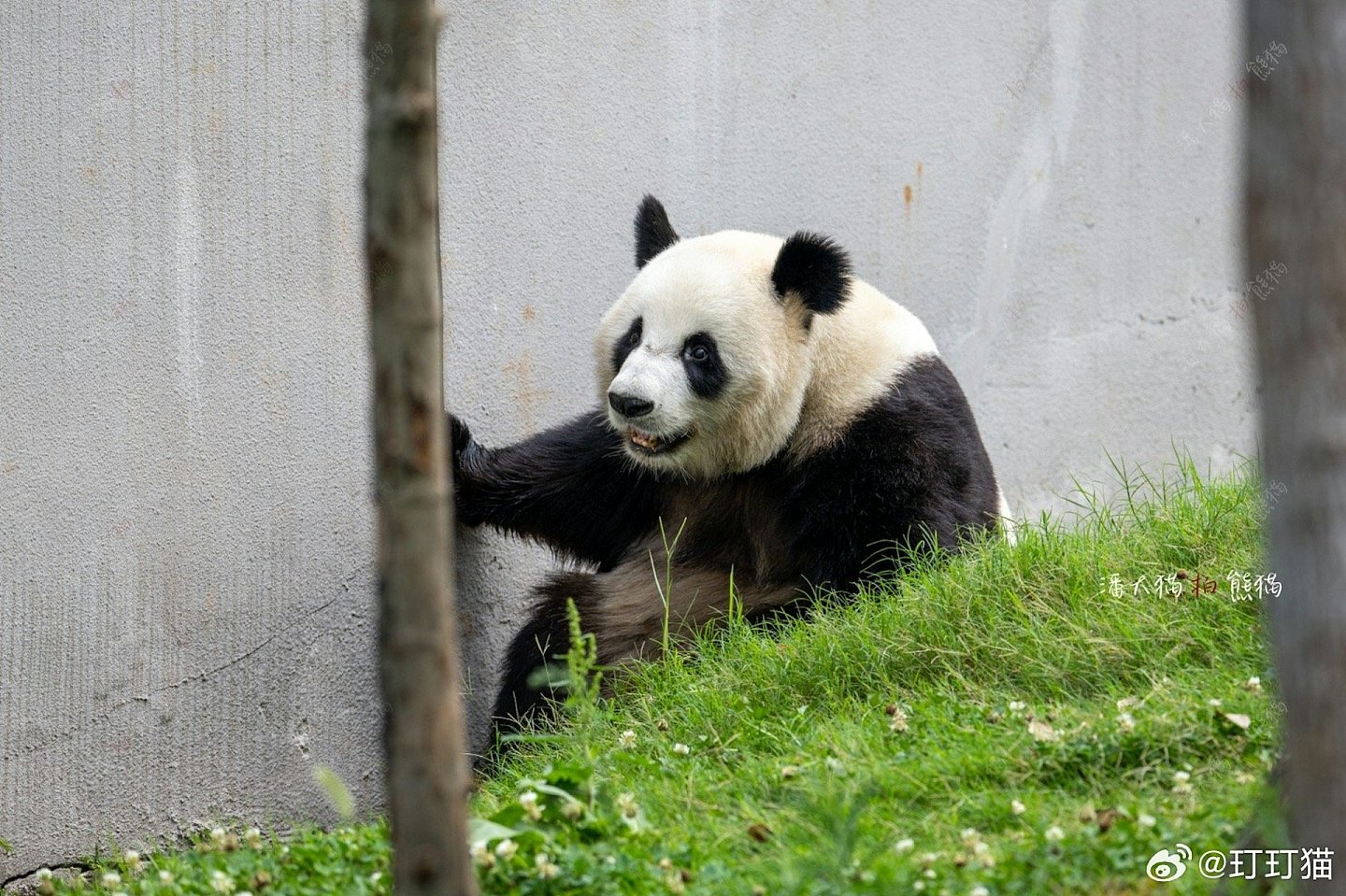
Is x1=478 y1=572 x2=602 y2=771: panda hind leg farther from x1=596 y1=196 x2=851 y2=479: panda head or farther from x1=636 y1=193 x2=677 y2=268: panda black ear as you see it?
x1=636 y1=193 x2=677 y2=268: panda black ear

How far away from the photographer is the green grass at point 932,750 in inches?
105

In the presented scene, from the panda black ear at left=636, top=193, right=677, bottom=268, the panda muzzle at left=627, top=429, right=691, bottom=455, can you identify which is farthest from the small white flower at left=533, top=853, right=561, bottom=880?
the panda black ear at left=636, top=193, right=677, bottom=268

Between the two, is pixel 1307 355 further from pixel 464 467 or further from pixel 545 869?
pixel 464 467

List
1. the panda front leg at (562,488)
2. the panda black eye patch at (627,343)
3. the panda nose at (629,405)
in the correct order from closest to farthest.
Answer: the panda nose at (629,405) → the panda black eye patch at (627,343) → the panda front leg at (562,488)

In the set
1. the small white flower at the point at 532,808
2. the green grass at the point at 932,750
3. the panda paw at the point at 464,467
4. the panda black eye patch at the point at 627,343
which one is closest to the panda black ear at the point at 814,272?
the panda black eye patch at the point at 627,343

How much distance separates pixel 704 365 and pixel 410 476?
9.90 ft

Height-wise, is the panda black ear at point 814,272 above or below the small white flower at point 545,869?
above

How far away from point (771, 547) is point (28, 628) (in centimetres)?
233

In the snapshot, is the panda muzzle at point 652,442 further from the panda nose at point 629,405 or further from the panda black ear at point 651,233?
the panda black ear at point 651,233

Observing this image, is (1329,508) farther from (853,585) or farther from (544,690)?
(544,690)

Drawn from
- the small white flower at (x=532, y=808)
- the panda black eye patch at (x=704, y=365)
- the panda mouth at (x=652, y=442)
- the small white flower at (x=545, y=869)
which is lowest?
the small white flower at (x=545, y=869)

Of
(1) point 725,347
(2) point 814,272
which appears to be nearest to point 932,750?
(1) point 725,347

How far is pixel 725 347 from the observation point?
4.87 metres

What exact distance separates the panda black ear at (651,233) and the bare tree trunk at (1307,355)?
340cm
